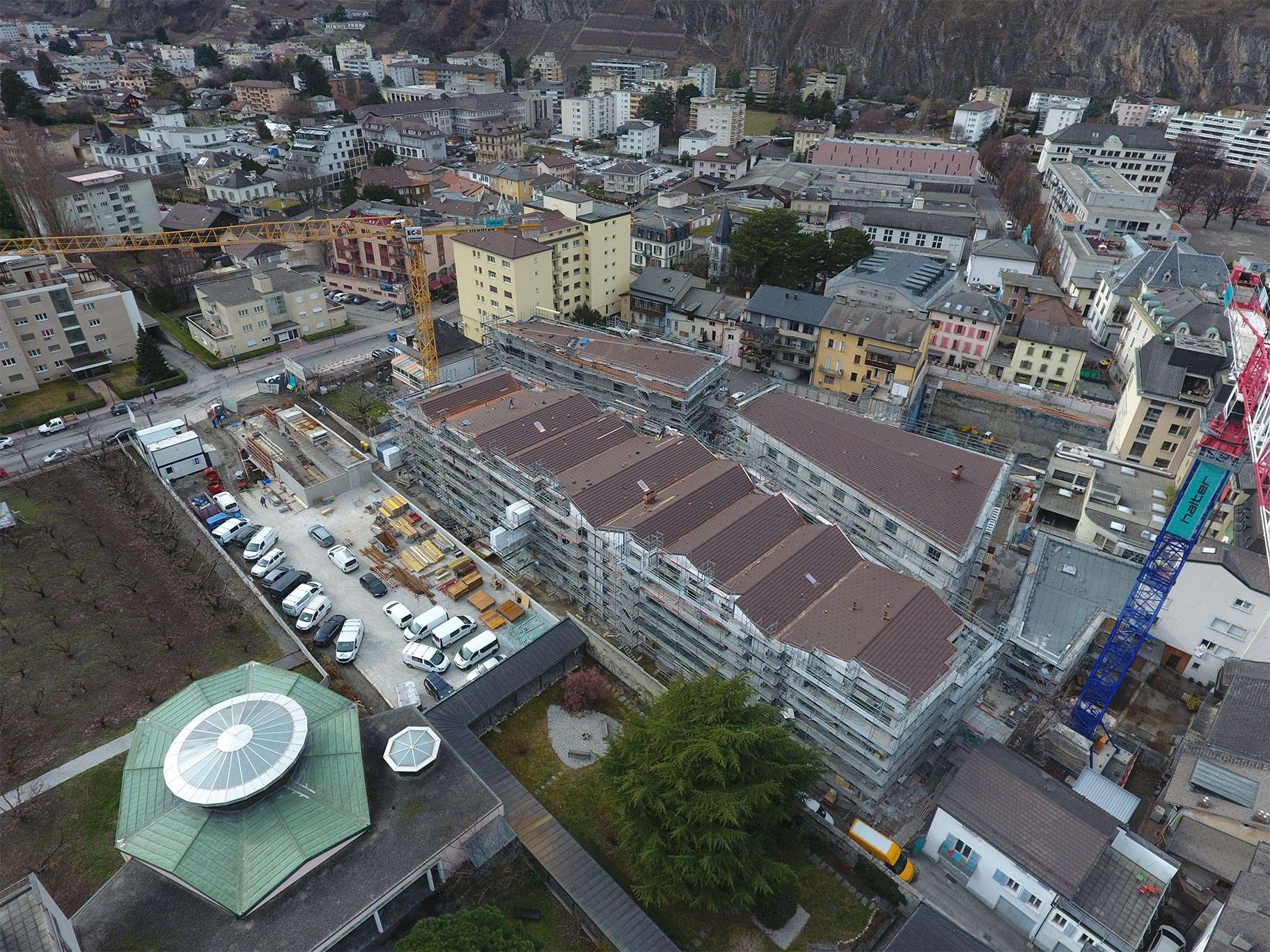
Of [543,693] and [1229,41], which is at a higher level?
[1229,41]

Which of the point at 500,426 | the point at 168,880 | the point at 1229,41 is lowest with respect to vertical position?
the point at 168,880

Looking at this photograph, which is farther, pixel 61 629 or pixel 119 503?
pixel 119 503

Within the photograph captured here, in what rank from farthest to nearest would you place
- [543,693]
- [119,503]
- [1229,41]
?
1. [1229,41]
2. [119,503]
3. [543,693]

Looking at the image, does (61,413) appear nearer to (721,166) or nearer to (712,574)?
(712,574)

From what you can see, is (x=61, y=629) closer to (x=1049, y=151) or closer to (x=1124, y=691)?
(x=1124, y=691)

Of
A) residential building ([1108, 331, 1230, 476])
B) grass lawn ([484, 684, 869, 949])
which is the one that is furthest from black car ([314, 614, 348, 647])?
residential building ([1108, 331, 1230, 476])

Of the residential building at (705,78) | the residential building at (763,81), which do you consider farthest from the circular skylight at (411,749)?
the residential building at (763,81)

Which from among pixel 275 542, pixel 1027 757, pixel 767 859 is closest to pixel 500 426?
pixel 275 542
